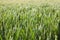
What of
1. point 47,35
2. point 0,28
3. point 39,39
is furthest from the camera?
point 0,28

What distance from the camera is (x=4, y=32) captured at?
2223mm

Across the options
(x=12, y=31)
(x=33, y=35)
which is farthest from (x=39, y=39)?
(x=12, y=31)

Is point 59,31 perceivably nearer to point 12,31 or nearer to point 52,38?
point 52,38

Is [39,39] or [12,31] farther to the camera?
[12,31]

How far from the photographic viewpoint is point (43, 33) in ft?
7.11

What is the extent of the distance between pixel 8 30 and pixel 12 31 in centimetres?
10

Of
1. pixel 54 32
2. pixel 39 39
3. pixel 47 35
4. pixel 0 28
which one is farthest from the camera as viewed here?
pixel 0 28

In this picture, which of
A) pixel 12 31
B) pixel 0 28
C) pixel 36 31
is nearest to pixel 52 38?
pixel 36 31

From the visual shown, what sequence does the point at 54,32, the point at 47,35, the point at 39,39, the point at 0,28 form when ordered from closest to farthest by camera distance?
the point at 39,39
the point at 47,35
the point at 54,32
the point at 0,28

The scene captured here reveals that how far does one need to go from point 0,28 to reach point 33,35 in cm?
59

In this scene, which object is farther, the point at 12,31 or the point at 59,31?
the point at 59,31

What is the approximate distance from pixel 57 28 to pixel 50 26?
0.31 feet

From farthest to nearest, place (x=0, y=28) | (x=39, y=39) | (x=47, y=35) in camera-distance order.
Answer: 1. (x=0, y=28)
2. (x=47, y=35)
3. (x=39, y=39)

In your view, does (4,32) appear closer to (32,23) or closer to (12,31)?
(12,31)
